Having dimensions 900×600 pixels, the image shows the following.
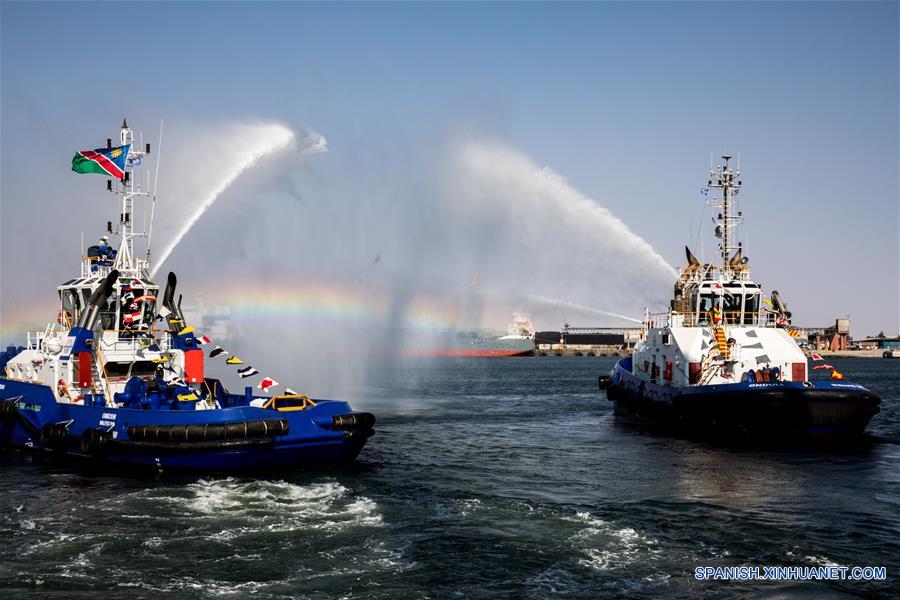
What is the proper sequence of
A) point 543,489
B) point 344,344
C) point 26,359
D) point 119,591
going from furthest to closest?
1. point 344,344
2. point 26,359
3. point 543,489
4. point 119,591

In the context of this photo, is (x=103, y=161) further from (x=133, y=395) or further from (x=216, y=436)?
(x=216, y=436)

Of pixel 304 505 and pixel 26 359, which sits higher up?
pixel 26 359

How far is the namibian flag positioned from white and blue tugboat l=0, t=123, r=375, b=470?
0.12ft

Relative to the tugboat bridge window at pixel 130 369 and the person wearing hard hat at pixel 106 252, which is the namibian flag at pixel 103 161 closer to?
the person wearing hard hat at pixel 106 252


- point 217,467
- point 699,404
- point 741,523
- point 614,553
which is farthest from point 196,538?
point 699,404

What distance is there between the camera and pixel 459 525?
1947 cm

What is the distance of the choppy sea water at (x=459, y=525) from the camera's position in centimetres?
1550

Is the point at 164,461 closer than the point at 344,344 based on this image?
Yes

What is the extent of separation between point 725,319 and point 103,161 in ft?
94.4

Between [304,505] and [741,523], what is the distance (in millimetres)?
10780

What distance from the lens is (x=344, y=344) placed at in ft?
208

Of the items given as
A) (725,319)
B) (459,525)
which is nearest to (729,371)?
(725,319)

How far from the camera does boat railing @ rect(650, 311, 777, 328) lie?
40062 millimetres

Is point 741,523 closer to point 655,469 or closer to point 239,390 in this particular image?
point 655,469
